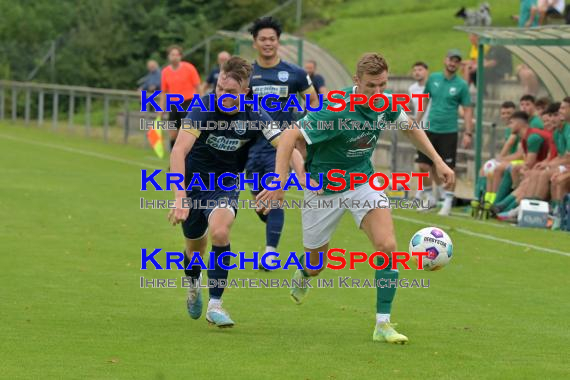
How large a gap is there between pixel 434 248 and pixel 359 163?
0.91 meters

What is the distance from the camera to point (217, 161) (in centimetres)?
1010

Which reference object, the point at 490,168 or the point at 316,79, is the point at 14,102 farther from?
the point at 490,168

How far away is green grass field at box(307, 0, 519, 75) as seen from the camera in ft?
127

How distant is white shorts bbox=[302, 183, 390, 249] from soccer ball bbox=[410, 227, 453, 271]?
546 millimetres

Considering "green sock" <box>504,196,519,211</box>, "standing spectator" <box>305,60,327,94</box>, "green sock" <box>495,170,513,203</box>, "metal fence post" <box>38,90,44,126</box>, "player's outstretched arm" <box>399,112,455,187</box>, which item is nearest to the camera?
"player's outstretched arm" <box>399,112,455,187</box>

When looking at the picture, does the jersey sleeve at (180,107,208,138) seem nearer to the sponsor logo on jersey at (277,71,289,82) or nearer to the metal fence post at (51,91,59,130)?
the sponsor logo on jersey at (277,71,289,82)

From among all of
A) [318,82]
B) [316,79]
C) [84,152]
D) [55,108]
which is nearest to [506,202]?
[318,82]

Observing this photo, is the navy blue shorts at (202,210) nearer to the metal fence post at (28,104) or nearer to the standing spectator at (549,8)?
the standing spectator at (549,8)

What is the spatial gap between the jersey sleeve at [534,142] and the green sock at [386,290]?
9.26m

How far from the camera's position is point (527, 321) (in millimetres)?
10234

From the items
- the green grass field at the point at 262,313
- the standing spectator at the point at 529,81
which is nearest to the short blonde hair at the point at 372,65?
the green grass field at the point at 262,313

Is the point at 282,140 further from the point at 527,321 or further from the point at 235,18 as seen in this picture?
the point at 235,18

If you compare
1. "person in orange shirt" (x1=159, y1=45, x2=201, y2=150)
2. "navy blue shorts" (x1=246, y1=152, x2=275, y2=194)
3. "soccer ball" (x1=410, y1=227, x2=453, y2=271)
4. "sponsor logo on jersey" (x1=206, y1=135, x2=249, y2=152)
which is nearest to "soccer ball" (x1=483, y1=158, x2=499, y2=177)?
"navy blue shorts" (x1=246, y1=152, x2=275, y2=194)

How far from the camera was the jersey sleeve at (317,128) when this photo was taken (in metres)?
9.34
